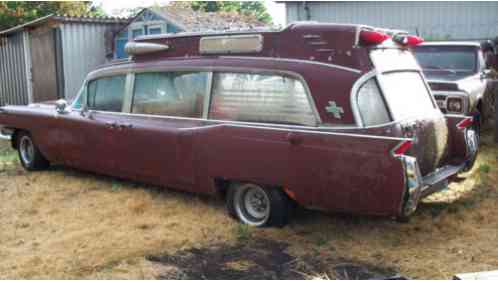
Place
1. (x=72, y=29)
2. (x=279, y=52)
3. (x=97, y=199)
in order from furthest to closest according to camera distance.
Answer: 1. (x=72, y=29)
2. (x=97, y=199)
3. (x=279, y=52)

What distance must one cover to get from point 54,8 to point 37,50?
8849 millimetres

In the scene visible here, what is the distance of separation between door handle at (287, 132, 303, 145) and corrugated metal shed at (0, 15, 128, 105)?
9.50 m

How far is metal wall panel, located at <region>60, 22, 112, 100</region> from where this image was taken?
1323 cm

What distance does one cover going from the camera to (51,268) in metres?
4.33

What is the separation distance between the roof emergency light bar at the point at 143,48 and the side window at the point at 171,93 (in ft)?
0.85

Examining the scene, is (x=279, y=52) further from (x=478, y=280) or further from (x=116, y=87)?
(x=478, y=280)

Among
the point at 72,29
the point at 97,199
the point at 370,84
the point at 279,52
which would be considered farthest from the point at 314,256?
the point at 72,29

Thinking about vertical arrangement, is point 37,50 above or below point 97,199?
above

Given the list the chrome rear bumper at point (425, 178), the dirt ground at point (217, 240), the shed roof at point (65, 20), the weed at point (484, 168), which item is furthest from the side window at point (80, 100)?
the shed roof at point (65, 20)

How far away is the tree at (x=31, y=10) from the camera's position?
783 inches

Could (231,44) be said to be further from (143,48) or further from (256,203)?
(256,203)

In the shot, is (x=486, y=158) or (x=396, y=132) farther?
(x=486, y=158)

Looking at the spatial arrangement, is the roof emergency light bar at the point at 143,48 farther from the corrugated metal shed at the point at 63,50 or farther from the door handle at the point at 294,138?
the corrugated metal shed at the point at 63,50

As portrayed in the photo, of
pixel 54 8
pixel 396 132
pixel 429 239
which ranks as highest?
pixel 54 8
